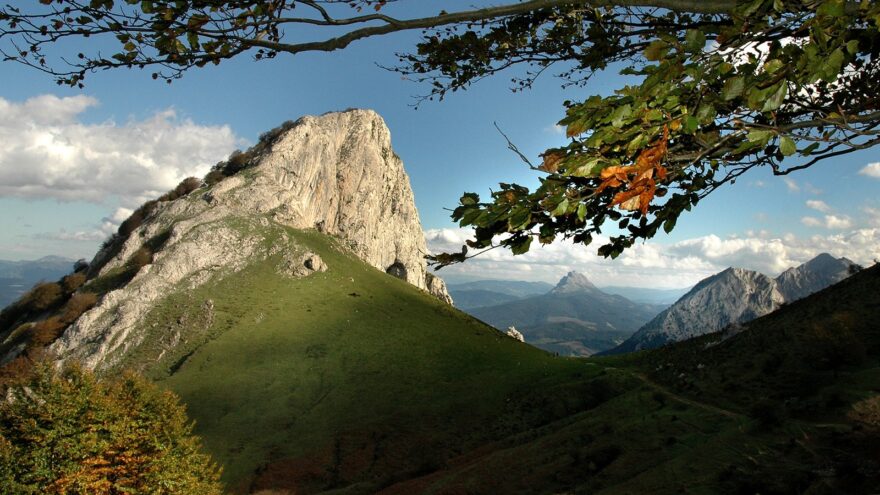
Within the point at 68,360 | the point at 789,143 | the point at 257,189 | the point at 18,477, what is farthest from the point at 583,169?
the point at 257,189

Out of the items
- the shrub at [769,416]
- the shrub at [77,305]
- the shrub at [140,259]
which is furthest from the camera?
the shrub at [140,259]

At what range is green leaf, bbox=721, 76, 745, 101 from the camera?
317 cm

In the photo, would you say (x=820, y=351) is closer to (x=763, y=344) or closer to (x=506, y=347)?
(x=763, y=344)

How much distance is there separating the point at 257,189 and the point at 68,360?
179 feet

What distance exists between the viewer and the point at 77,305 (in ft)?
252

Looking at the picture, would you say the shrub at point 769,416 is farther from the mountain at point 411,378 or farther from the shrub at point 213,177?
the shrub at point 213,177

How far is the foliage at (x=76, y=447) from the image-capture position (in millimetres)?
24406

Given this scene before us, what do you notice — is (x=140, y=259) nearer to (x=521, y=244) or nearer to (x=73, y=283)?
(x=73, y=283)

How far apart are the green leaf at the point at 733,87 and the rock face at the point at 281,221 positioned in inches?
3403

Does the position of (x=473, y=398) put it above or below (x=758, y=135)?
below

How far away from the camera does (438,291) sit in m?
154

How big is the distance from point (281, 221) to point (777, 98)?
4471 inches

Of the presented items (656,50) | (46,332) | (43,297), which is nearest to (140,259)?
(46,332)

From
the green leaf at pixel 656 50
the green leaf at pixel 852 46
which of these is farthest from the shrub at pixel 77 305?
the green leaf at pixel 852 46
